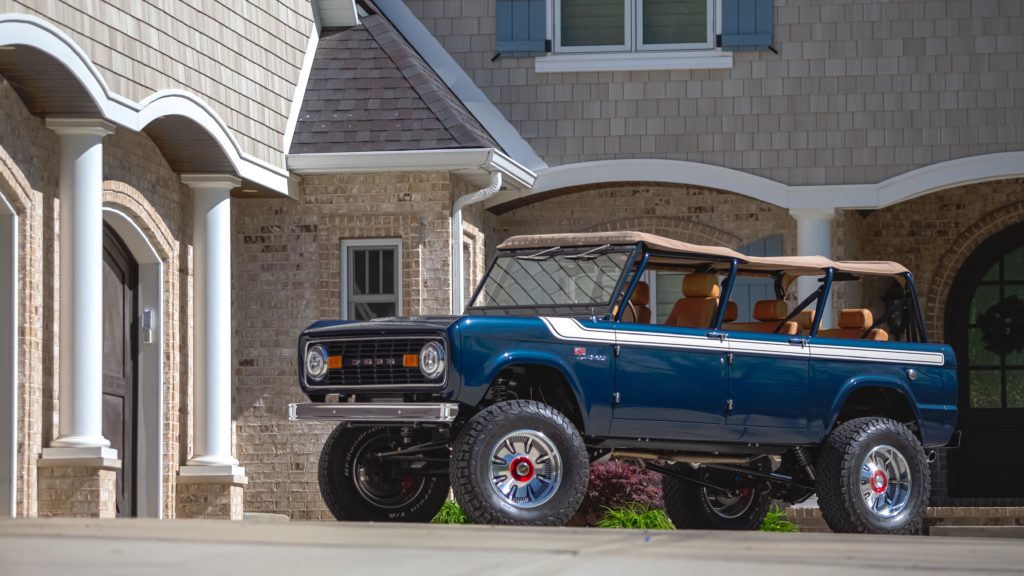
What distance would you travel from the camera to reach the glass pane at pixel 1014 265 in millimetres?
19094

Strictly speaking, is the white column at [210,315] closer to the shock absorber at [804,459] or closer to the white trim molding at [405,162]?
the white trim molding at [405,162]

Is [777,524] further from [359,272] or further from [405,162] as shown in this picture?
[405,162]

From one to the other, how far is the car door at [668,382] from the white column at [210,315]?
5556 mm

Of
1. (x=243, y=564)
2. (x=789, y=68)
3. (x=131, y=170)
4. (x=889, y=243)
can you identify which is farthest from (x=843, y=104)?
(x=243, y=564)

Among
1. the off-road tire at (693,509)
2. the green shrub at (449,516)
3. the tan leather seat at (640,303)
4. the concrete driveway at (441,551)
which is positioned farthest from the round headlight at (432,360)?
the green shrub at (449,516)

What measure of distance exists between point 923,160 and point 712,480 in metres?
6.21

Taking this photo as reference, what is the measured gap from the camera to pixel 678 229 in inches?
714

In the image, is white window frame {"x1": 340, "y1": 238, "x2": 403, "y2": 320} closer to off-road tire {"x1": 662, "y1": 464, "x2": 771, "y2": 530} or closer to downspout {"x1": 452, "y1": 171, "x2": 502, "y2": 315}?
downspout {"x1": 452, "y1": 171, "x2": 502, "y2": 315}

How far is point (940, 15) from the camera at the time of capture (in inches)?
683

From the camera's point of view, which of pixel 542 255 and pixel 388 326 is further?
pixel 542 255

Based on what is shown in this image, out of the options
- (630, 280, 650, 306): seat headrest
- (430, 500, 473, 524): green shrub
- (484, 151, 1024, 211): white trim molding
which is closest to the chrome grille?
(630, 280, 650, 306): seat headrest

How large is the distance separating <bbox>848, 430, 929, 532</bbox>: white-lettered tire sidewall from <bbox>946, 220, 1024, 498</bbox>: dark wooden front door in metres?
7.74

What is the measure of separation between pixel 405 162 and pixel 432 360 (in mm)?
6097

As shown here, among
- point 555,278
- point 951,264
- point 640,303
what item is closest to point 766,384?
point 640,303
